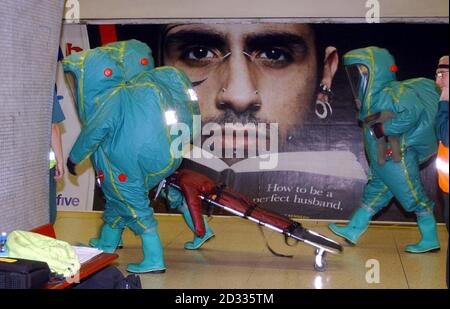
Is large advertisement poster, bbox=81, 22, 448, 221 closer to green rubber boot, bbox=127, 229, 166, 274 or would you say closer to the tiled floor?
the tiled floor

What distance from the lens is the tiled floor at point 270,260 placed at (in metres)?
4.12

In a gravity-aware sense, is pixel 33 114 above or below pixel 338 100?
below

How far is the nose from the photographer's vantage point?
623cm

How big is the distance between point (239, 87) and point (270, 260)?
2.16 meters

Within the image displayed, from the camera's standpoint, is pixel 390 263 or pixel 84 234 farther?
pixel 84 234

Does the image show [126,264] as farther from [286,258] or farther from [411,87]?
[411,87]

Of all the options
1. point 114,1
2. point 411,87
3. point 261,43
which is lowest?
point 411,87

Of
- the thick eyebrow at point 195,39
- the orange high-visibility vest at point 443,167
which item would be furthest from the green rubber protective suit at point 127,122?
the orange high-visibility vest at point 443,167

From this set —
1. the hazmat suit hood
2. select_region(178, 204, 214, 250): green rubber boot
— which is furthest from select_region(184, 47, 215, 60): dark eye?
select_region(178, 204, 214, 250): green rubber boot

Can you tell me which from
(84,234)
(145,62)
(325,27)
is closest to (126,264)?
(84,234)

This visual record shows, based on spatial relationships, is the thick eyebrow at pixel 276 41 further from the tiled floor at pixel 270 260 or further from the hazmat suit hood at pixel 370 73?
the tiled floor at pixel 270 260

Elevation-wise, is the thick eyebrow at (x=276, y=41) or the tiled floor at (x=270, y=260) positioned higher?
the thick eyebrow at (x=276, y=41)

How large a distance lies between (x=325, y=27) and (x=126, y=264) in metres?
3.05

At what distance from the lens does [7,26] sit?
3061 mm
